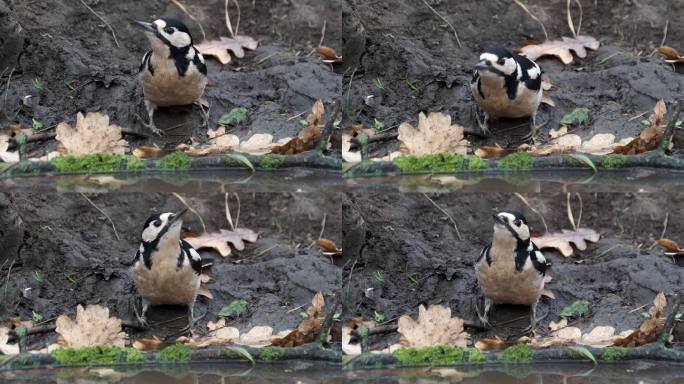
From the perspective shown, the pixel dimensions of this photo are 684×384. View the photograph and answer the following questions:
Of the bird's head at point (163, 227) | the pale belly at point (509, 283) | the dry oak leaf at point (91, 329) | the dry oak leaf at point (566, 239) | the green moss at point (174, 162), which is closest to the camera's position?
the bird's head at point (163, 227)

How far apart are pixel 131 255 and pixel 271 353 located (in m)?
1.04

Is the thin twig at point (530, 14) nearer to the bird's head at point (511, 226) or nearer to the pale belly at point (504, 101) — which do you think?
the pale belly at point (504, 101)

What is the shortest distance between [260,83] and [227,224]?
88 centimetres

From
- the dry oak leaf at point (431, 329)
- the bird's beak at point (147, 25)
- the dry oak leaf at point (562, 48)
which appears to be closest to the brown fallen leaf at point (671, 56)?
the dry oak leaf at point (562, 48)

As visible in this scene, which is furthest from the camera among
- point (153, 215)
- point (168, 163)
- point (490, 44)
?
point (490, 44)

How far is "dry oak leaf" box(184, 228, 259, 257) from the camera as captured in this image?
6055 millimetres

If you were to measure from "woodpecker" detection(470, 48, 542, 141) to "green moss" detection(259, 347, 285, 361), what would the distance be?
1830 millimetres

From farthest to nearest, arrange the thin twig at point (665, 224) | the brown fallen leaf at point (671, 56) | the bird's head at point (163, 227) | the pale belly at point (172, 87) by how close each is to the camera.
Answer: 1. the brown fallen leaf at point (671, 56)
2. the thin twig at point (665, 224)
3. the pale belly at point (172, 87)
4. the bird's head at point (163, 227)

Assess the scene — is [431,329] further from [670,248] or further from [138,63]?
[138,63]

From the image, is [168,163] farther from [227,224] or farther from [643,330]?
[643,330]

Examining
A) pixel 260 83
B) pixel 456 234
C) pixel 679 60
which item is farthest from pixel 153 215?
pixel 679 60

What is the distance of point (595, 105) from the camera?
6.46m

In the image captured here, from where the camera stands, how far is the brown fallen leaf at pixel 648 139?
624cm

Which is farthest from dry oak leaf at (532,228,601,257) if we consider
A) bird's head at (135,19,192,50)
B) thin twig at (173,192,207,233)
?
bird's head at (135,19,192,50)
